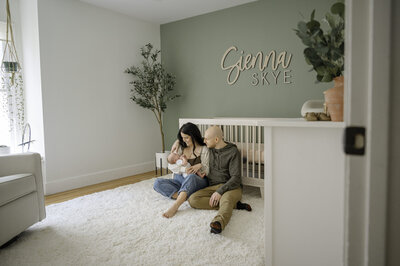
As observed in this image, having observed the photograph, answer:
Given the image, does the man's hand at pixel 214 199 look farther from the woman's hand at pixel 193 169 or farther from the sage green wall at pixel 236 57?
the sage green wall at pixel 236 57

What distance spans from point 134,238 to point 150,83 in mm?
2253

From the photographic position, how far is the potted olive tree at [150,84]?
363 centimetres

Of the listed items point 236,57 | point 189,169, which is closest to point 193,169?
point 189,169

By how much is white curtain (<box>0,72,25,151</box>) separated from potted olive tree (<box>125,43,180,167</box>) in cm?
127

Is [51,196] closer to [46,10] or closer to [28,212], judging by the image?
[28,212]

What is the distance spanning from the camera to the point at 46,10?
2895mm

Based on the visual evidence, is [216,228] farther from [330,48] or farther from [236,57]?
[236,57]

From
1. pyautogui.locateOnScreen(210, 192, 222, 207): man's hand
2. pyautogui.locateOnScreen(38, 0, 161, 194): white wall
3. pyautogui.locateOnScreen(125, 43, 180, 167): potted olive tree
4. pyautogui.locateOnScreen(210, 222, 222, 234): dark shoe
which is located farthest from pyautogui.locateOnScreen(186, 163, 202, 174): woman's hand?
pyautogui.locateOnScreen(38, 0, 161, 194): white wall

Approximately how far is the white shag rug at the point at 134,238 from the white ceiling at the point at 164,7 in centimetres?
236

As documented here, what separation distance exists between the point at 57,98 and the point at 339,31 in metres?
2.90

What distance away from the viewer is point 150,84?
11.8 feet

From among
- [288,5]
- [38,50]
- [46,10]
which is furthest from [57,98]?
[288,5]

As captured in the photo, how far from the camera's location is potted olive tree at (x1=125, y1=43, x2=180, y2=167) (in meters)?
3.63

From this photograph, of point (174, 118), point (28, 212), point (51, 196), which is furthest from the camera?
point (174, 118)
